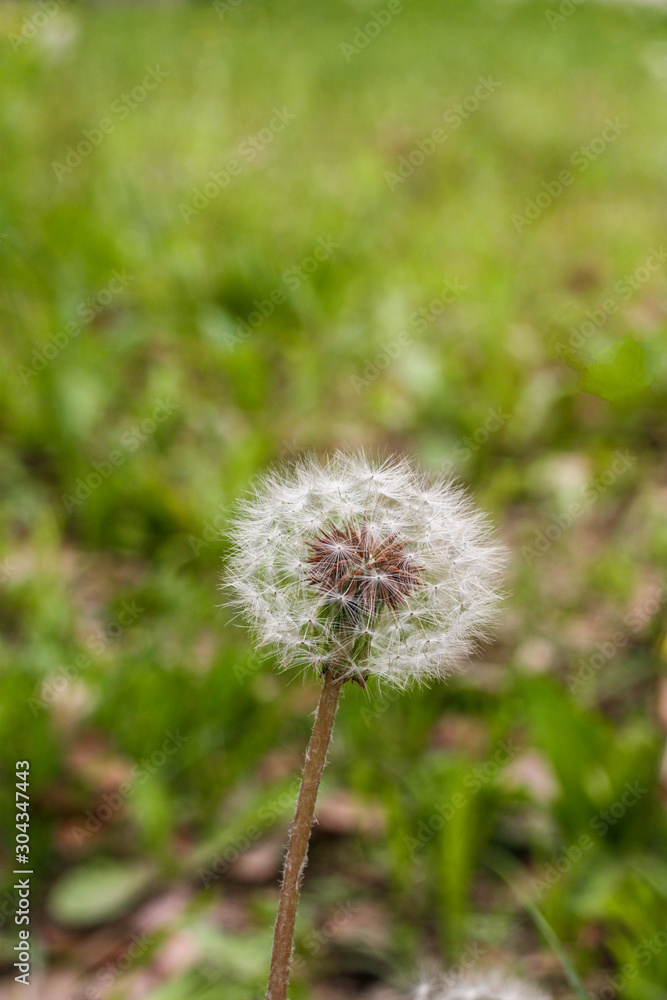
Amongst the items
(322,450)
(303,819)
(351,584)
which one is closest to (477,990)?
(303,819)

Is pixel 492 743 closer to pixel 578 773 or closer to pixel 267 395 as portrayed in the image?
pixel 578 773

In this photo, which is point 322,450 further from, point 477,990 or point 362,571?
point 362,571

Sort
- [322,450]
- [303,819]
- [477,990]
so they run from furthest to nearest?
[322,450]
[477,990]
[303,819]

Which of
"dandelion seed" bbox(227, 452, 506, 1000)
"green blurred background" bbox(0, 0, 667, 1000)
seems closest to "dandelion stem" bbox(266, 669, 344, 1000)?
"dandelion seed" bbox(227, 452, 506, 1000)

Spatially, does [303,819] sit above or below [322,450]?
below

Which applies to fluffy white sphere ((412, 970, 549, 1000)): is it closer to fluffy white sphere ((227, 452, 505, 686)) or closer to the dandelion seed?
the dandelion seed

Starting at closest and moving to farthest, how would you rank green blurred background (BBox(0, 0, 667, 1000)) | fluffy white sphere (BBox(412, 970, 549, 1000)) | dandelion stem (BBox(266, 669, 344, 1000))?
1. dandelion stem (BBox(266, 669, 344, 1000))
2. fluffy white sphere (BBox(412, 970, 549, 1000))
3. green blurred background (BBox(0, 0, 667, 1000))

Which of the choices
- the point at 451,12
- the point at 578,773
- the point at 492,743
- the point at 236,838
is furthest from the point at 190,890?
the point at 451,12
